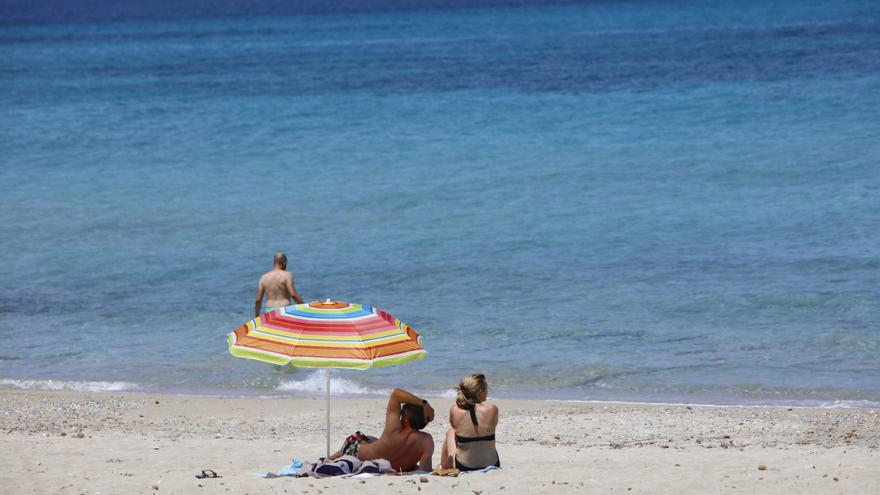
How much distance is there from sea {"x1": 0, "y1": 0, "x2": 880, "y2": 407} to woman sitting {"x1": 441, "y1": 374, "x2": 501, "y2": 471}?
4.28 meters

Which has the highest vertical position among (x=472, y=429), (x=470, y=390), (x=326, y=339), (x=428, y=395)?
(x=326, y=339)

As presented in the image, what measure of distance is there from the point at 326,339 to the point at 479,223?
1327 cm

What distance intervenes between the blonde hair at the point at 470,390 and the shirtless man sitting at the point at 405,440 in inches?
12.5

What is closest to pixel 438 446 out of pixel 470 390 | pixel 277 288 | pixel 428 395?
pixel 470 390

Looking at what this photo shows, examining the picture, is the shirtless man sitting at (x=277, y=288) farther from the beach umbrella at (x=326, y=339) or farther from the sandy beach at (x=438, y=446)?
the beach umbrella at (x=326, y=339)

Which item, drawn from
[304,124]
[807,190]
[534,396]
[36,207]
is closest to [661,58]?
[304,124]

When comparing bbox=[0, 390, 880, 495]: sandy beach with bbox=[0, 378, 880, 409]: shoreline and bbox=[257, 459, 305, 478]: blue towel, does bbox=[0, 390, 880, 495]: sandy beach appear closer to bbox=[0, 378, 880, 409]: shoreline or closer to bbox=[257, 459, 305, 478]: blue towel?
bbox=[257, 459, 305, 478]: blue towel

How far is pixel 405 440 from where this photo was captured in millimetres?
9484

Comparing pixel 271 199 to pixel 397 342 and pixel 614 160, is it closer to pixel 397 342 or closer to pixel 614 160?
pixel 614 160

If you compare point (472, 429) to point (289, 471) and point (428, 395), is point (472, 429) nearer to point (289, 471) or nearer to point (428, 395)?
point (289, 471)

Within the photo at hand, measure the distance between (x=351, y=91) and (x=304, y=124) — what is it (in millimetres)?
7073

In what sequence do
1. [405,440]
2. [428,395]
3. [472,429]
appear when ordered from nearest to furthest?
[472,429], [405,440], [428,395]

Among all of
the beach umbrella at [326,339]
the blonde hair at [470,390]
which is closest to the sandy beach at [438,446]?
the blonde hair at [470,390]

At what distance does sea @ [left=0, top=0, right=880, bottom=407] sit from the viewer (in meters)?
14.7
